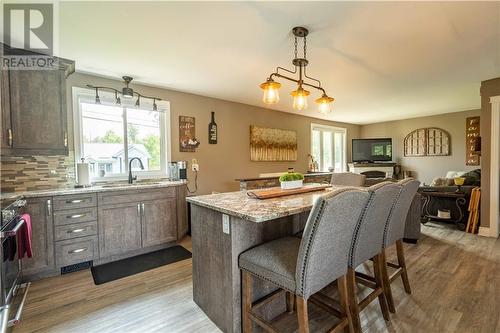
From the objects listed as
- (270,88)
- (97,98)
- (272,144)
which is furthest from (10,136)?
(272,144)

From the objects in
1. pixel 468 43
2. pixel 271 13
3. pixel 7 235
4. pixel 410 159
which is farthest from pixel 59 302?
pixel 410 159

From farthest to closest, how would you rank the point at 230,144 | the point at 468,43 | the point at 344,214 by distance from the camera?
the point at 230,144, the point at 468,43, the point at 344,214

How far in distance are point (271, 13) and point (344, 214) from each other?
5.51 feet

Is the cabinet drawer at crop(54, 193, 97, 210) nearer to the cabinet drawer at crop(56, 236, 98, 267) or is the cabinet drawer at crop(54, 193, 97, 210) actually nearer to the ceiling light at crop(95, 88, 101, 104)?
the cabinet drawer at crop(56, 236, 98, 267)

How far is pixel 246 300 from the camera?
5.12 feet

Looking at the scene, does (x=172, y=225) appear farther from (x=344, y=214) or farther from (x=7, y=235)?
(x=344, y=214)

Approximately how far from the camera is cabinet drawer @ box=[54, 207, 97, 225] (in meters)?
2.60

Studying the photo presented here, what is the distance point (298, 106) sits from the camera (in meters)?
2.19

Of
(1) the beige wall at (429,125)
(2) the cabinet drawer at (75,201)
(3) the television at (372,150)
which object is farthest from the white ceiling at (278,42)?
(3) the television at (372,150)

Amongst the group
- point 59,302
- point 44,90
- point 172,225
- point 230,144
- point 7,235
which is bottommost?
point 59,302

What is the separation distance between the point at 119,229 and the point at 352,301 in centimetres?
269

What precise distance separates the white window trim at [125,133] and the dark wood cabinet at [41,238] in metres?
0.79

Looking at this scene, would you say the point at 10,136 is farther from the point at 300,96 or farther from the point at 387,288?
the point at 387,288

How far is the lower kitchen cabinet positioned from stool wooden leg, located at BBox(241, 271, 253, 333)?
2080 mm
